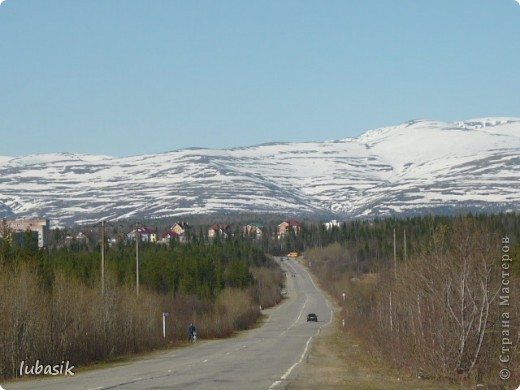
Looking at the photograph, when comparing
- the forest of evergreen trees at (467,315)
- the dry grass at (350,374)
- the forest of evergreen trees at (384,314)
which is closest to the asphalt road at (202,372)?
the dry grass at (350,374)

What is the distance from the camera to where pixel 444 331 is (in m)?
26.3

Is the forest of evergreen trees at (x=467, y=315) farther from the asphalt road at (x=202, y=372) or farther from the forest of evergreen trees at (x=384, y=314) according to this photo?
the asphalt road at (x=202, y=372)

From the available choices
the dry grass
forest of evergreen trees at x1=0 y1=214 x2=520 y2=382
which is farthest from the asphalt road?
forest of evergreen trees at x1=0 y1=214 x2=520 y2=382

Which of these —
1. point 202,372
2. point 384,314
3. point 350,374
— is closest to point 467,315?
point 350,374

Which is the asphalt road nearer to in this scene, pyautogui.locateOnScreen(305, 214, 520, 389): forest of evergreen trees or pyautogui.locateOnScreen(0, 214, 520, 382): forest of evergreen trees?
pyautogui.locateOnScreen(0, 214, 520, 382): forest of evergreen trees

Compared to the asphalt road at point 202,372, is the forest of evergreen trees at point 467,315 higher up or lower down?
higher up

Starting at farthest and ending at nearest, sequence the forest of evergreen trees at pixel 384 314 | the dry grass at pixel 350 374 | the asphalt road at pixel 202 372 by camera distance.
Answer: the asphalt road at pixel 202 372, the forest of evergreen trees at pixel 384 314, the dry grass at pixel 350 374

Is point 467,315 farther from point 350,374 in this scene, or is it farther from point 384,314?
point 384,314

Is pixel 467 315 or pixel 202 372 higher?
pixel 467 315

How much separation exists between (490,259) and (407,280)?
8744 mm

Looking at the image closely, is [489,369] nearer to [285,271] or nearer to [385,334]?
[385,334]

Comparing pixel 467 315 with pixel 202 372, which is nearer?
pixel 467 315

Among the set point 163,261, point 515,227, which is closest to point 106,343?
point 163,261

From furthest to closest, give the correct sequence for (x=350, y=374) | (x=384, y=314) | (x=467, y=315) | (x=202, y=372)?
(x=384, y=314) → (x=202, y=372) → (x=350, y=374) → (x=467, y=315)
